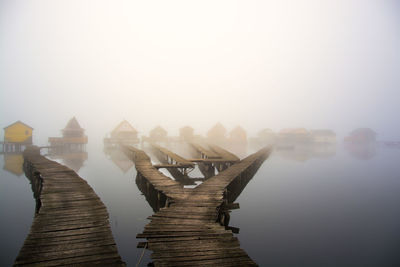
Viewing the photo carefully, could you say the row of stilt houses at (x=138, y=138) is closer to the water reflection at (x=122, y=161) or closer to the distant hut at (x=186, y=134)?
the distant hut at (x=186, y=134)

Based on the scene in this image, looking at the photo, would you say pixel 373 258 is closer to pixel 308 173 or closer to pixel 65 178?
pixel 65 178

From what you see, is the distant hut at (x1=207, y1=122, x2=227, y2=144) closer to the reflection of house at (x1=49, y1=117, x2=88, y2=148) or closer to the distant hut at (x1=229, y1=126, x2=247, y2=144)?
the distant hut at (x1=229, y1=126, x2=247, y2=144)

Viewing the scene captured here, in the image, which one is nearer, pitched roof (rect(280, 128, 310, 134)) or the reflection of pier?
the reflection of pier

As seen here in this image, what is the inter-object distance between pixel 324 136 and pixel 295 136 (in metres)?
14.8

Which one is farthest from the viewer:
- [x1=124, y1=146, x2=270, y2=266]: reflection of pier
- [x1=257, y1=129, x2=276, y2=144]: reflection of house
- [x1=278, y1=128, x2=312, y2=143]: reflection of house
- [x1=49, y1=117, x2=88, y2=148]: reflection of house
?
[x1=257, y1=129, x2=276, y2=144]: reflection of house

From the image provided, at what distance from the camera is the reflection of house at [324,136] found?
101 m

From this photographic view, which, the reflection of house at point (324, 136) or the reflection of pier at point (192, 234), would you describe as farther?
the reflection of house at point (324, 136)

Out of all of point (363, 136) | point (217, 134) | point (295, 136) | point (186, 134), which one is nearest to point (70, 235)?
point (186, 134)

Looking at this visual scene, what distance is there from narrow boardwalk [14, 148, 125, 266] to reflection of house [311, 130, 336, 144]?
102m

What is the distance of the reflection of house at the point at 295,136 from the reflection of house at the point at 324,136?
4.85 m

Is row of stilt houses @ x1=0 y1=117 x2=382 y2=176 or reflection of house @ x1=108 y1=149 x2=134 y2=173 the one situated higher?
row of stilt houses @ x1=0 y1=117 x2=382 y2=176

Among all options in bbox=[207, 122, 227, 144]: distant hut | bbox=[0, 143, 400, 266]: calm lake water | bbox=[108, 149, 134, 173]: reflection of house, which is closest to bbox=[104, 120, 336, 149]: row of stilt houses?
bbox=[207, 122, 227, 144]: distant hut

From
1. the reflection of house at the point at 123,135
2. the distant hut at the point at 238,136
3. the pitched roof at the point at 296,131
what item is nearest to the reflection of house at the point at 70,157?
the reflection of house at the point at 123,135

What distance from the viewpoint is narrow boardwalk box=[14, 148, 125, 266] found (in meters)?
6.02
